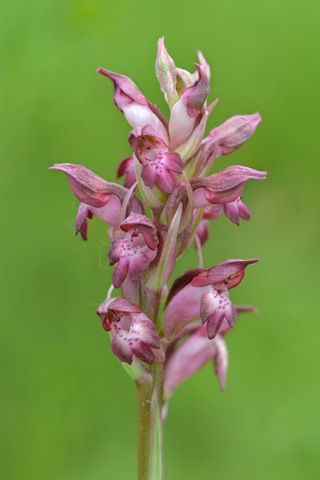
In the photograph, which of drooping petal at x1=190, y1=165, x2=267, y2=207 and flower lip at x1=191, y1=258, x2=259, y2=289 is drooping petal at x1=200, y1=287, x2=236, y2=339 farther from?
drooping petal at x1=190, y1=165, x2=267, y2=207

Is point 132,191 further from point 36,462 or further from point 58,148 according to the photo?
point 58,148

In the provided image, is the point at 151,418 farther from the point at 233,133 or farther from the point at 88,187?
the point at 233,133

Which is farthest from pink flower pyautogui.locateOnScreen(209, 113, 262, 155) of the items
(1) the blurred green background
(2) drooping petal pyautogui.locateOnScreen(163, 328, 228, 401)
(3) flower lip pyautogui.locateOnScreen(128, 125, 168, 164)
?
(1) the blurred green background

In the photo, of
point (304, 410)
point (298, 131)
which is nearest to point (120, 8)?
point (298, 131)

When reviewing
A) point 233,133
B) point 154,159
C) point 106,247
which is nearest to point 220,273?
point 154,159

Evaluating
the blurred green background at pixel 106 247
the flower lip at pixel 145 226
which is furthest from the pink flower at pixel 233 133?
the blurred green background at pixel 106 247
